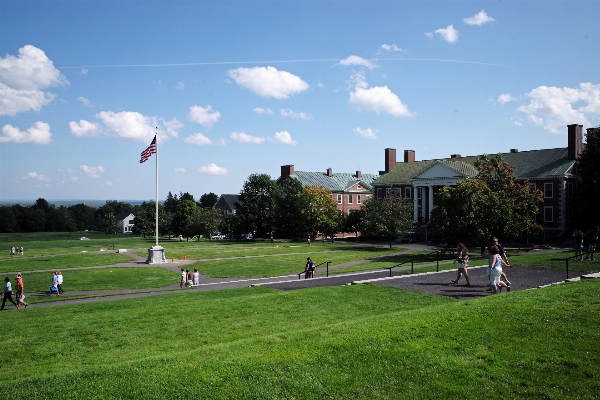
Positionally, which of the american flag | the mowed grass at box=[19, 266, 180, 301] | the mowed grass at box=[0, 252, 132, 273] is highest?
the american flag

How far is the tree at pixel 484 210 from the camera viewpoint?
37.2 m

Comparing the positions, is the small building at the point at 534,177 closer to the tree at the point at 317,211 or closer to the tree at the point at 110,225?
the tree at the point at 317,211

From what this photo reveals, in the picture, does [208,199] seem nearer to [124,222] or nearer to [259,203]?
[124,222]

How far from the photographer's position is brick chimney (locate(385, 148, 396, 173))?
80.0 metres

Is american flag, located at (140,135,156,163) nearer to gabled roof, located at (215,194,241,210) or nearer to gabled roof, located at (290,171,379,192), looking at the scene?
gabled roof, located at (290,171,379,192)

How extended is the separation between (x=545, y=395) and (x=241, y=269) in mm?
29398

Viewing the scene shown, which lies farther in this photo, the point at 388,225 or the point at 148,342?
the point at 388,225

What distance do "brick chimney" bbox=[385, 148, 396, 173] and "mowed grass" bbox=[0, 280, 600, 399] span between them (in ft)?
213

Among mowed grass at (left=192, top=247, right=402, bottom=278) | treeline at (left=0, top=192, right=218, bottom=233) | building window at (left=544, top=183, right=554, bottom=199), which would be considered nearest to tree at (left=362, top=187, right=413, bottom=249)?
mowed grass at (left=192, top=247, right=402, bottom=278)

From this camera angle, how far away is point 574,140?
53844 mm

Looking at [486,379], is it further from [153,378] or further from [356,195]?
[356,195]

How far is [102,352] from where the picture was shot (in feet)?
41.9

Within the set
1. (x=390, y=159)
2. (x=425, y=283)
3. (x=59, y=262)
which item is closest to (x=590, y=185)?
(x=425, y=283)

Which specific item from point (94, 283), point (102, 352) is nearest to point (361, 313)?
point (102, 352)
